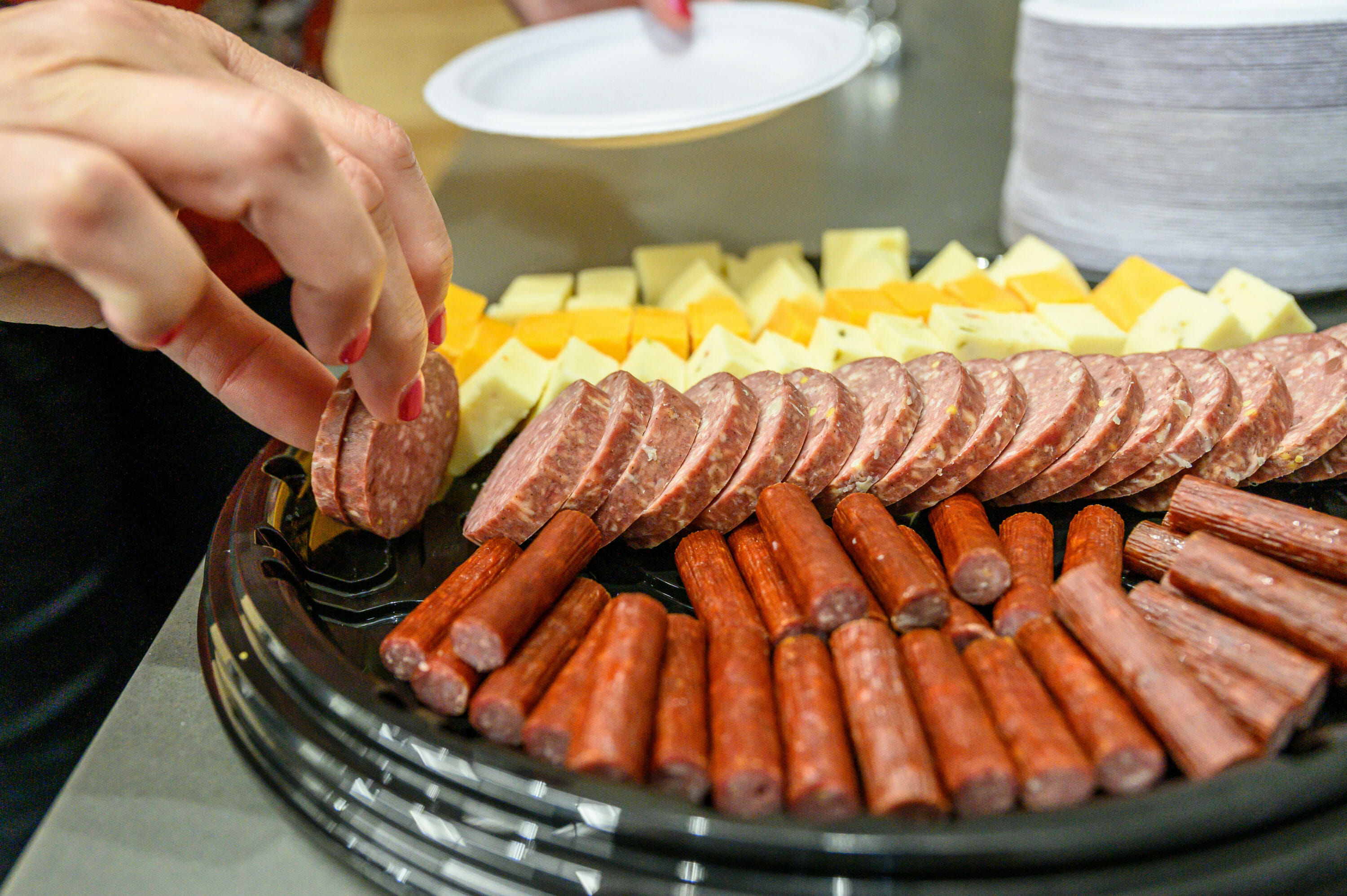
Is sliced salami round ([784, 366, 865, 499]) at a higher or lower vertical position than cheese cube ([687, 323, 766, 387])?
higher

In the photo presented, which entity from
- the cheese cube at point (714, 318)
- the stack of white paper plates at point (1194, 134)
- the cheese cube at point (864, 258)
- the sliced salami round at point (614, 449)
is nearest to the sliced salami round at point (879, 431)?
the sliced salami round at point (614, 449)

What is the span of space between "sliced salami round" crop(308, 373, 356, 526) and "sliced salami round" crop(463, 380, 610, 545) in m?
0.25

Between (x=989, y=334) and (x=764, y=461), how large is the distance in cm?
78

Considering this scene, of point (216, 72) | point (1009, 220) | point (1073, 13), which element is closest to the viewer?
point (216, 72)

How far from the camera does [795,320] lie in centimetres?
221

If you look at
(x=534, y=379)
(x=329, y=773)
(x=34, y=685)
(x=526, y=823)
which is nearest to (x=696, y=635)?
(x=526, y=823)

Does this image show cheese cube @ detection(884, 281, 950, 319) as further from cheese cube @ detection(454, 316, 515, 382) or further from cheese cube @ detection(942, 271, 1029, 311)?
cheese cube @ detection(454, 316, 515, 382)

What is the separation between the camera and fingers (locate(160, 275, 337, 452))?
150cm

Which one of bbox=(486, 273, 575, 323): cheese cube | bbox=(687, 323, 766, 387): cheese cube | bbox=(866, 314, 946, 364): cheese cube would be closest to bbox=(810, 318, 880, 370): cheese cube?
bbox=(866, 314, 946, 364): cheese cube

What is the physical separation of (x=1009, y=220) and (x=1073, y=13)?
0.64 meters

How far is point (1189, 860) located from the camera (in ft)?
3.16

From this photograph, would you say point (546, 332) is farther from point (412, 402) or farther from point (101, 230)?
point (101, 230)

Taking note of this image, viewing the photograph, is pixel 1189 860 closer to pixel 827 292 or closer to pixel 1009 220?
pixel 827 292

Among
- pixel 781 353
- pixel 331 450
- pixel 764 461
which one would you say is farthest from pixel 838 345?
pixel 331 450
